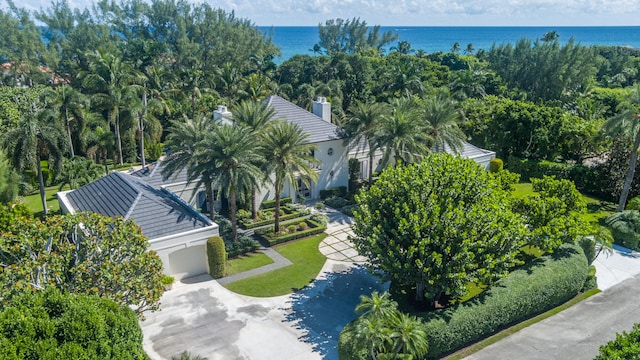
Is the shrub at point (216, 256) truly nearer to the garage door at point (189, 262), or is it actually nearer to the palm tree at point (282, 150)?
the garage door at point (189, 262)

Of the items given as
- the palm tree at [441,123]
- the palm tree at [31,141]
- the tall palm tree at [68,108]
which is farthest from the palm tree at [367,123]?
the tall palm tree at [68,108]

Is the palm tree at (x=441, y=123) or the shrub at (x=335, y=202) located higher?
the palm tree at (x=441, y=123)

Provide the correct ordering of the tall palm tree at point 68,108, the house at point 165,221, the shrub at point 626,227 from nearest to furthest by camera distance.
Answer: the house at point 165,221 < the shrub at point 626,227 < the tall palm tree at point 68,108

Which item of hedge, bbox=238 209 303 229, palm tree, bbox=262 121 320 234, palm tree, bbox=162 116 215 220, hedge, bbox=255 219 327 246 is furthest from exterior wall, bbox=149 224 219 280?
hedge, bbox=238 209 303 229

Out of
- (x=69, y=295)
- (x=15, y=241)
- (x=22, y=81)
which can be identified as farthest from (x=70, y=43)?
(x=69, y=295)

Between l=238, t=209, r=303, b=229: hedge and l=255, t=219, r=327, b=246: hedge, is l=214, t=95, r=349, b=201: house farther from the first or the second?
l=255, t=219, r=327, b=246: hedge

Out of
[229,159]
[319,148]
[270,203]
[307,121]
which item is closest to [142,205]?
[229,159]
